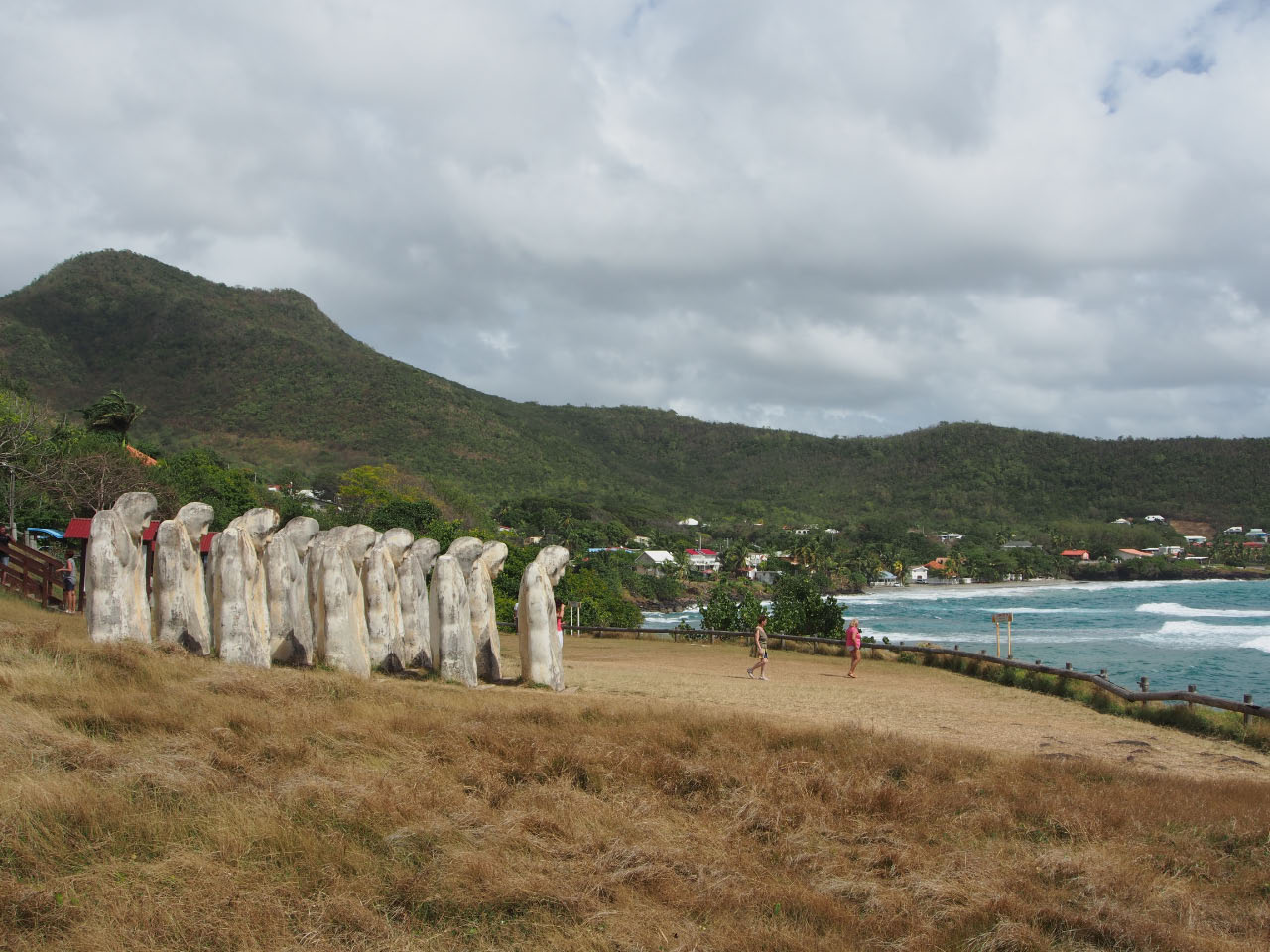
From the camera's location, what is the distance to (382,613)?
16297mm

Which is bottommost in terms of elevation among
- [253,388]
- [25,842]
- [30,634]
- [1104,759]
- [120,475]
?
[1104,759]

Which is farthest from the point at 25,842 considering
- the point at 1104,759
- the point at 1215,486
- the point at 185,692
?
the point at 1215,486

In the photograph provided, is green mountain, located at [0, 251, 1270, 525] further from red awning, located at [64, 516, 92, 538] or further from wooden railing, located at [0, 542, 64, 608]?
red awning, located at [64, 516, 92, 538]

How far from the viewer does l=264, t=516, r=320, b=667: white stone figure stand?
1578 cm

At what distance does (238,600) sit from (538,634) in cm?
458

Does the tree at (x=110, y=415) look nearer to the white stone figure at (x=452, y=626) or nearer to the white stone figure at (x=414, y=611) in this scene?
the white stone figure at (x=414, y=611)

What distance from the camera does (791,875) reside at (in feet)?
23.0

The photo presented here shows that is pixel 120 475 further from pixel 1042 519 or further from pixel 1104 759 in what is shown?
pixel 1042 519

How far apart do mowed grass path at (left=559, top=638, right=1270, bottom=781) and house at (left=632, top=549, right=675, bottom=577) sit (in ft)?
198

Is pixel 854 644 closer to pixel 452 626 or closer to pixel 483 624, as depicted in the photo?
pixel 483 624

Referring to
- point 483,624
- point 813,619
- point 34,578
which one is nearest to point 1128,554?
point 813,619

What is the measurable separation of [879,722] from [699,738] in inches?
182

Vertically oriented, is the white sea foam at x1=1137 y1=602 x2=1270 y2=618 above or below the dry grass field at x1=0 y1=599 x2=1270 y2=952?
below

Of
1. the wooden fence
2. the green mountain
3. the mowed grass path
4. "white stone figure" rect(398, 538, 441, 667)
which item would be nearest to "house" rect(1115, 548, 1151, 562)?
the green mountain
